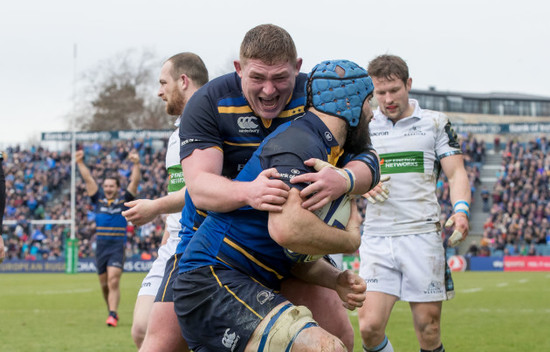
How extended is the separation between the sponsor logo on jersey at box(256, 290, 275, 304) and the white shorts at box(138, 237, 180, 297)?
2.74 meters

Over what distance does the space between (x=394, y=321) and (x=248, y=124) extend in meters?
9.23

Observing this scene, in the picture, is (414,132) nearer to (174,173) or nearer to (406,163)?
(406,163)

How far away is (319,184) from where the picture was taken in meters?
3.38

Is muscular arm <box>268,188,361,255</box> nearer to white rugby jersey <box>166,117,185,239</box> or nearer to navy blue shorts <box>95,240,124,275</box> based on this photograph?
white rugby jersey <box>166,117,185,239</box>

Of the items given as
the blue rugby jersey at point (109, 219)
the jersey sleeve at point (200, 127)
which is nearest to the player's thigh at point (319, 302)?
the jersey sleeve at point (200, 127)

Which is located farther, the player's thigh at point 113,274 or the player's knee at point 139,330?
the player's thigh at point 113,274

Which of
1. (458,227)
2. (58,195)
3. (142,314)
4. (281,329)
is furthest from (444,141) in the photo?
(58,195)

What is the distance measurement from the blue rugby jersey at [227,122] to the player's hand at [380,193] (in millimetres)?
2490

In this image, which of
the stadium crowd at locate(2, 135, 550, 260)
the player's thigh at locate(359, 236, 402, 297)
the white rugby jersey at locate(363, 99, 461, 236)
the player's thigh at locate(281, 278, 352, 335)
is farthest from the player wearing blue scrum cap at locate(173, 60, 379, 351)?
the stadium crowd at locate(2, 135, 550, 260)

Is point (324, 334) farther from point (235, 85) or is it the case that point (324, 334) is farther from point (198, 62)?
point (198, 62)

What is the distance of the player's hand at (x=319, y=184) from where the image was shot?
338 centimetres

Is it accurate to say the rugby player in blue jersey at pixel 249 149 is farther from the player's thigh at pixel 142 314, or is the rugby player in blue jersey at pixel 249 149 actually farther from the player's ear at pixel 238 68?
the player's thigh at pixel 142 314

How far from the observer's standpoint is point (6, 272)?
35.6 metres

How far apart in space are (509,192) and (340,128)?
3501cm
